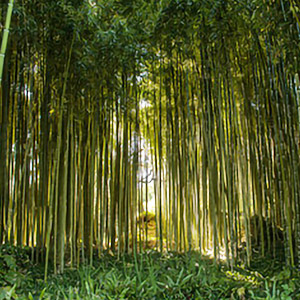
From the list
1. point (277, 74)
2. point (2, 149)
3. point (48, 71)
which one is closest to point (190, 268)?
point (277, 74)

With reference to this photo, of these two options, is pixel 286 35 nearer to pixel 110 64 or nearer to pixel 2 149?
pixel 110 64

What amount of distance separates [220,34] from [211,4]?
34 cm

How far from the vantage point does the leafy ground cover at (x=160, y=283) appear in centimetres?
216

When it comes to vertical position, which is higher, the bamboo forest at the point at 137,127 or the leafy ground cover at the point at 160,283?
the bamboo forest at the point at 137,127

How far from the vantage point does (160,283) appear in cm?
228

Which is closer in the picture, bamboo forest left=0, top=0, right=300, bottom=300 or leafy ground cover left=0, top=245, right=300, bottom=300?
leafy ground cover left=0, top=245, right=300, bottom=300

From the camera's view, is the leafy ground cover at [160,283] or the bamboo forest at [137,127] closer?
the leafy ground cover at [160,283]

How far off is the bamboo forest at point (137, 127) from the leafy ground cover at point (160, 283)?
0.05ft

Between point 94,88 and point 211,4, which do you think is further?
point 94,88

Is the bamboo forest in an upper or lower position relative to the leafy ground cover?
upper

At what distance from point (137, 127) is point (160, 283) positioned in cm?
176

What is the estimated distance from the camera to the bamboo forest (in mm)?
2602

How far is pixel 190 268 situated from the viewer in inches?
102

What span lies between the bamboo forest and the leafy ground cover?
0.02 m
